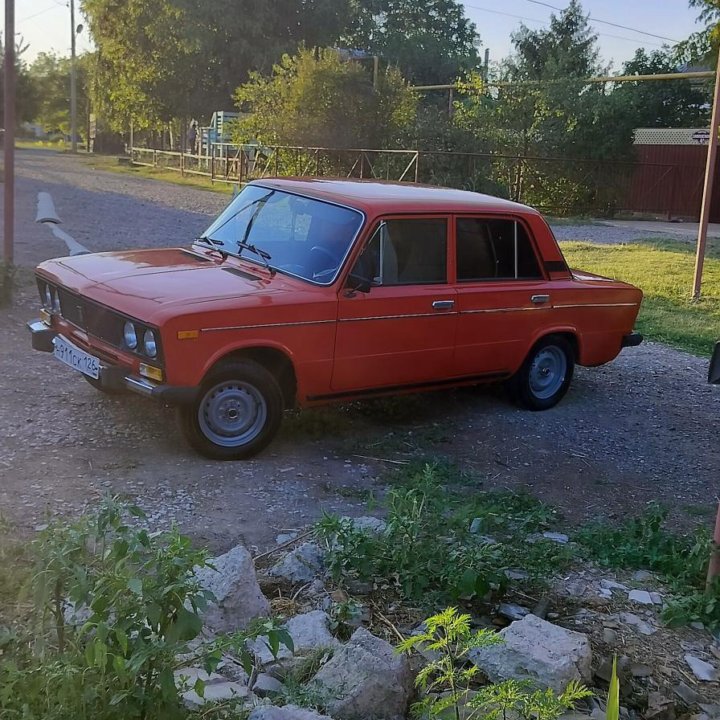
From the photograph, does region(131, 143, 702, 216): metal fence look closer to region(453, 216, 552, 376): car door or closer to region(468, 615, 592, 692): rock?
region(453, 216, 552, 376): car door

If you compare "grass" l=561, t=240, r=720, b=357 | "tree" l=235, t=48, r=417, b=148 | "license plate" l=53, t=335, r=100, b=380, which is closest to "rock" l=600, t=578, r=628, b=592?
"license plate" l=53, t=335, r=100, b=380

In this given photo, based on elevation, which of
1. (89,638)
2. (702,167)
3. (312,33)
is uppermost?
(312,33)

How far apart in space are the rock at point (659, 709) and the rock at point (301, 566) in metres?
1.48

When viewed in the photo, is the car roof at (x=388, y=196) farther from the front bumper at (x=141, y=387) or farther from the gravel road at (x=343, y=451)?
the front bumper at (x=141, y=387)

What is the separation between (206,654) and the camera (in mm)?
2586

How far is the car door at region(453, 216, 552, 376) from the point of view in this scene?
6.57 meters

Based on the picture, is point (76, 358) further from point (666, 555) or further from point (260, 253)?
point (666, 555)

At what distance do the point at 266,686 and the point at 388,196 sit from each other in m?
4.00

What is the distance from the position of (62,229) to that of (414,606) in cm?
1380

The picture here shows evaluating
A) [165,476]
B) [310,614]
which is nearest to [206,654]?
[310,614]

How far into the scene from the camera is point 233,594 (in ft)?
11.8

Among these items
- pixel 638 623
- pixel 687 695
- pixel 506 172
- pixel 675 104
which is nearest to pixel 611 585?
pixel 638 623

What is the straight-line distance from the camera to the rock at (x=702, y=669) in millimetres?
3589

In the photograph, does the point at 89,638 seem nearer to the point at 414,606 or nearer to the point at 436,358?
the point at 414,606
